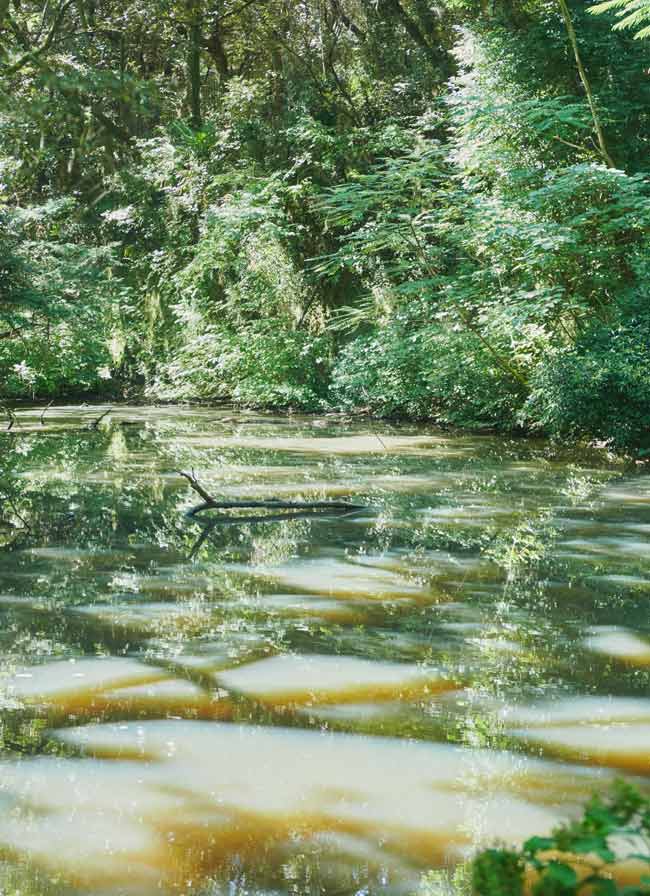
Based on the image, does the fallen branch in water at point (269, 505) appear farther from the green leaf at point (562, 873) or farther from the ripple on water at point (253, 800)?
the green leaf at point (562, 873)

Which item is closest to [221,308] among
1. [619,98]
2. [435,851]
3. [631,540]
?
[619,98]

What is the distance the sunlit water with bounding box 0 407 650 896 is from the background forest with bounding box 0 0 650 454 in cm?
495

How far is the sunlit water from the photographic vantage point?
2.55m

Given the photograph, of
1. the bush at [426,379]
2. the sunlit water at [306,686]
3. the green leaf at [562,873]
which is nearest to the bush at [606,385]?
the bush at [426,379]

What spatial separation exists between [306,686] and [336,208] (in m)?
11.9

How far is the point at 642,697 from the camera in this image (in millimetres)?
3625

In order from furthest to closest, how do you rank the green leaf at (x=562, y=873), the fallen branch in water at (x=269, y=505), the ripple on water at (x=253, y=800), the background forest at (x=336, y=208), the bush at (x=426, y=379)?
the bush at (x=426, y=379)
the background forest at (x=336, y=208)
the fallen branch in water at (x=269, y=505)
the ripple on water at (x=253, y=800)
the green leaf at (x=562, y=873)

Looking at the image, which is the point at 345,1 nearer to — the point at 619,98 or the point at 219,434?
the point at 619,98

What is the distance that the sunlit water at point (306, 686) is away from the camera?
8.36 ft

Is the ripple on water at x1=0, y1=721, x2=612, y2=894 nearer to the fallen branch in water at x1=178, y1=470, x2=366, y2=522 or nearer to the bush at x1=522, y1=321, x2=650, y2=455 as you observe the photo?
the fallen branch in water at x1=178, y1=470, x2=366, y2=522

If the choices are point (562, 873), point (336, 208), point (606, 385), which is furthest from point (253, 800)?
point (336, 208)

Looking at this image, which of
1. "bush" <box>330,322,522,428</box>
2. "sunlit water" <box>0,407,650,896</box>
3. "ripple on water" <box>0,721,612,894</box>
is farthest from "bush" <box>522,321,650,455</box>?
"ripple on water" <box>0,721,612,894</box>

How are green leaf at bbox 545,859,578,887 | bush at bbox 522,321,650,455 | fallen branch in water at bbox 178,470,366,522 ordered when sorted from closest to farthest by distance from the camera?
green leaf at bbox 545,859,578,887 < fallen branch in water at bbox 178,470,366,522 < bush at bbox 522,321,650,455

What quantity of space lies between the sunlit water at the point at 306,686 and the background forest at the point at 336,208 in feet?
16.2
